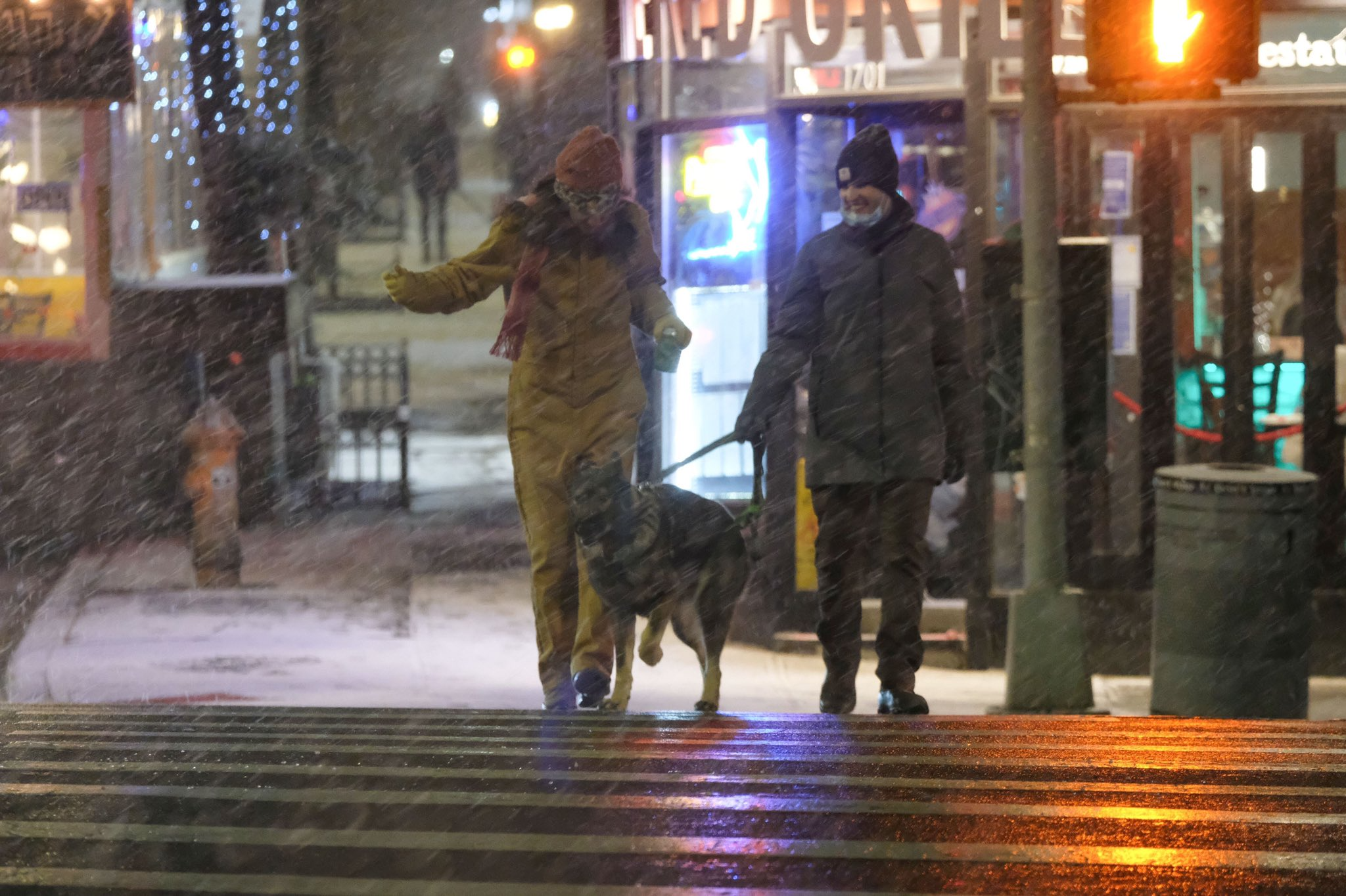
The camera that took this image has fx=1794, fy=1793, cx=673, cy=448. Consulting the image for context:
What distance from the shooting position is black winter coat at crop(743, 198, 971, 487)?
6.71 metres

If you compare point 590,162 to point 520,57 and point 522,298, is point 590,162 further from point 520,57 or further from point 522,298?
point 520,57

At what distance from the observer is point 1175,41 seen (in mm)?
7488

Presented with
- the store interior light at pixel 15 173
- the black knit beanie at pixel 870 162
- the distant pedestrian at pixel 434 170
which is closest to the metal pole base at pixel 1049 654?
the black knit beanie at pixel 870 162

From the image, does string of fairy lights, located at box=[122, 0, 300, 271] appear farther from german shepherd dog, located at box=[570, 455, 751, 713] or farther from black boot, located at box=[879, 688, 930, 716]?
black boot, located at box=[879, 688, 930, 716]

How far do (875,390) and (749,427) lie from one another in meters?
0.51

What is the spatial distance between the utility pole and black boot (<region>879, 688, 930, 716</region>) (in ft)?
4.61

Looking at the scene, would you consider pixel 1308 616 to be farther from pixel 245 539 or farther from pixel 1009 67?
pixel 245 539

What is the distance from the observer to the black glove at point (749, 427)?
6.62 m

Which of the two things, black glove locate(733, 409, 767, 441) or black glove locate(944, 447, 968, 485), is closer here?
black glove locate(733, 409, 767, 441)

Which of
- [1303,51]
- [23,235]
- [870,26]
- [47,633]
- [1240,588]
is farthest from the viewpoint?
[23,235]

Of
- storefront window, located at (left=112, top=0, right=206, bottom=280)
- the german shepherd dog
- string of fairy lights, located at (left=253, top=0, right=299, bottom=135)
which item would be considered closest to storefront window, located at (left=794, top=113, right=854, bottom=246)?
the german shepherd dog

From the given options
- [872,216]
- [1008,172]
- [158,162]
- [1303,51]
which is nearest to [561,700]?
[872,216]

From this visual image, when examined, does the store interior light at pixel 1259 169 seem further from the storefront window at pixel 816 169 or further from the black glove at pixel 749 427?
the black glove at pixel 749 427

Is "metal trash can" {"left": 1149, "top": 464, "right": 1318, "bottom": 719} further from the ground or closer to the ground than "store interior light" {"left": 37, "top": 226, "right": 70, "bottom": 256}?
closer to the ground
